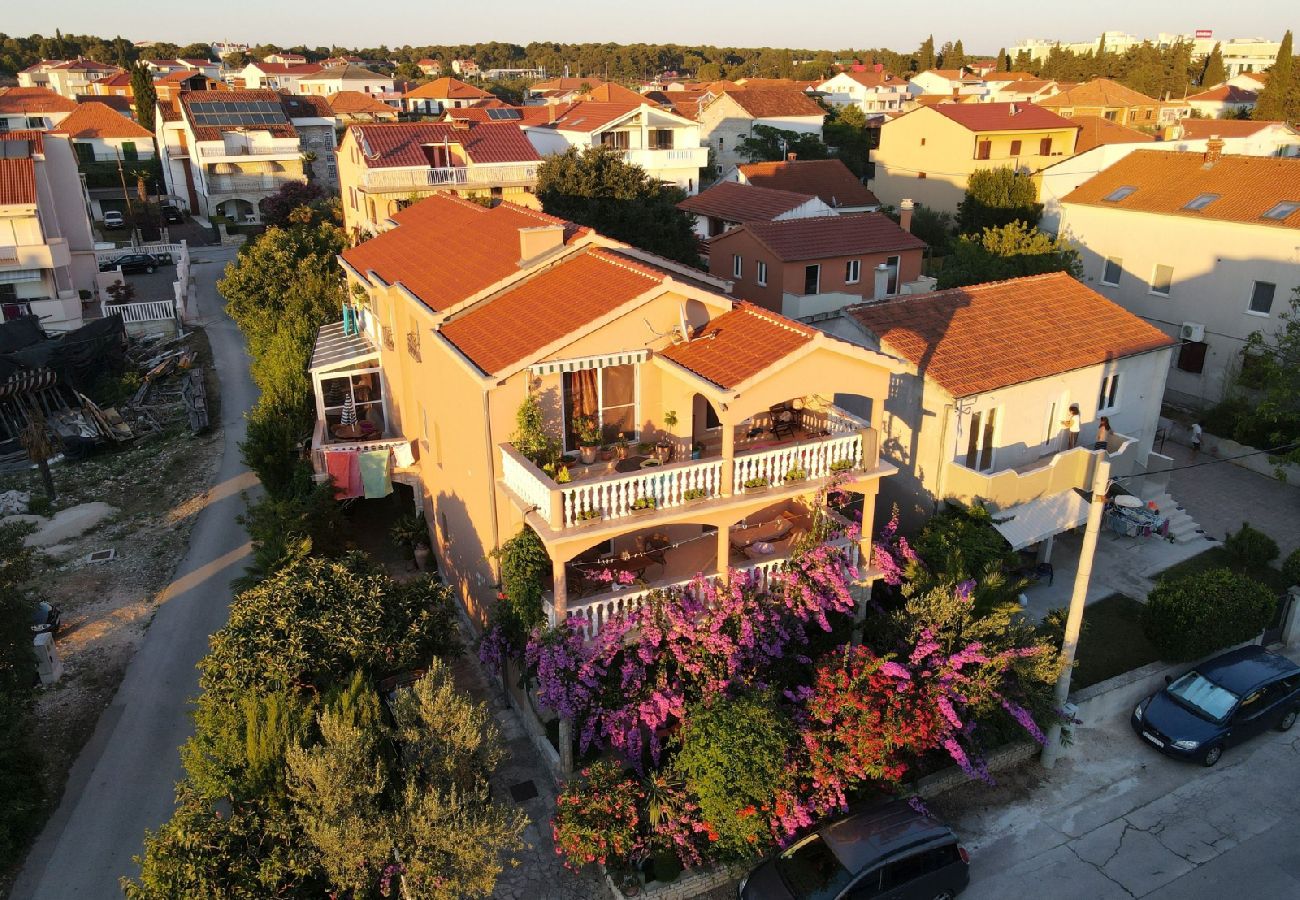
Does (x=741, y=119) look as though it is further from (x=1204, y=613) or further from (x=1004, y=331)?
(x=1204, y=613)

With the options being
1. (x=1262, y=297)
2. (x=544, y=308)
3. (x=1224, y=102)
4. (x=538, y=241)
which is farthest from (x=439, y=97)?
(x=544, y=308)

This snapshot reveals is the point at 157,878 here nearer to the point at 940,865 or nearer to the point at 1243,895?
the point at 940,865

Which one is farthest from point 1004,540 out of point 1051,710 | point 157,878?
point 157,878

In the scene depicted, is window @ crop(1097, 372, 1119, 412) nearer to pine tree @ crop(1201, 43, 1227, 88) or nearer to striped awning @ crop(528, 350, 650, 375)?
striped awning @ crop(528, 350, 650, 375)

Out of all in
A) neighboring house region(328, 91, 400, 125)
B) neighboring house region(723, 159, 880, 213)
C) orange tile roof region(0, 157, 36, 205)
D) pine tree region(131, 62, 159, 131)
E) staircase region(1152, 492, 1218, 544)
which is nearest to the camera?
staircase region(1152, 492, 1218, 544)

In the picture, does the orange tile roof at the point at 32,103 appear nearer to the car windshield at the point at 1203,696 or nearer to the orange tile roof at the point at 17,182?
the orange tile roof at the point at 17,182

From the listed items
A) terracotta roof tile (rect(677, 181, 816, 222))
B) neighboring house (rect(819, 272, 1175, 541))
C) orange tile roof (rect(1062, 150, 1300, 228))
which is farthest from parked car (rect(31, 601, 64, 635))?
orange tile roof (rect(1062, 150, 1300, 228))
